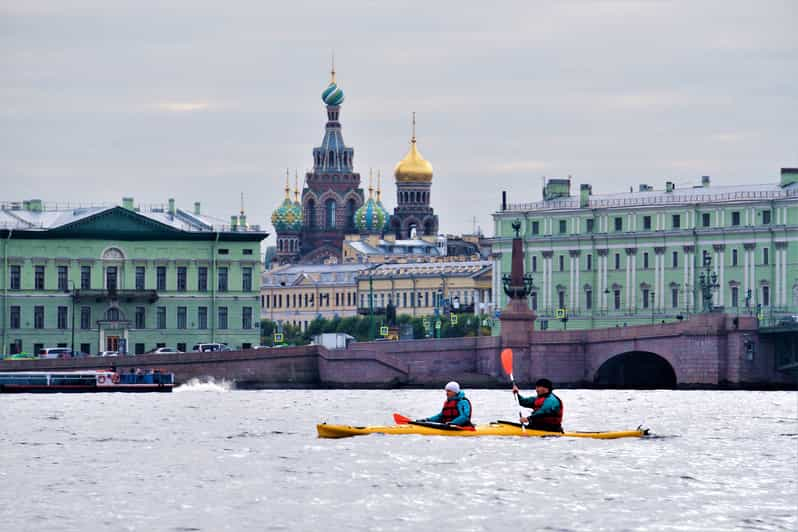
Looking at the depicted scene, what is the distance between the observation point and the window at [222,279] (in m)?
119

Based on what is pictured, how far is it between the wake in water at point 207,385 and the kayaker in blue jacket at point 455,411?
4474cm

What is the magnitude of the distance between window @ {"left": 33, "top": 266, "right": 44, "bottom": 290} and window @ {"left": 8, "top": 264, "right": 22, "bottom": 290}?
0.68 meters

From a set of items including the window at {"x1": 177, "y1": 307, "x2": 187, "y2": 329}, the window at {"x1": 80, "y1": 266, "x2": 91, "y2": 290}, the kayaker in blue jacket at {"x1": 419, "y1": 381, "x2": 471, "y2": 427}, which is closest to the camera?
the kayaker in blue jacket at {"x1": 419, "y1": 381, "x2": 471, "y2": 427}

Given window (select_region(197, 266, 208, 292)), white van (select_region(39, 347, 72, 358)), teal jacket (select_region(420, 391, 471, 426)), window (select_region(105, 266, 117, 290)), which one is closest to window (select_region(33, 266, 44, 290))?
window (select_region(105, 266, 117, 290))

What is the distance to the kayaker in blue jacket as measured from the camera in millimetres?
58375

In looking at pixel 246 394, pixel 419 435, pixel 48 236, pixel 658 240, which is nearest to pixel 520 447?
pixel 419 435

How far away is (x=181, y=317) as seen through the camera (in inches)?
4653

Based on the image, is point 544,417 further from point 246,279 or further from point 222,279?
point 246,279

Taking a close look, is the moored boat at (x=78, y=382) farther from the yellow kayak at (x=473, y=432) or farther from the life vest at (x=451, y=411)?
the life vest at (x=451, y=411)

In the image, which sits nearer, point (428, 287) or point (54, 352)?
point (54, 352)

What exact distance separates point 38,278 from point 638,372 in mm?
26975

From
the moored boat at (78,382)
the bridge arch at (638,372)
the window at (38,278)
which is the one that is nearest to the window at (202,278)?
the window at (38,278)

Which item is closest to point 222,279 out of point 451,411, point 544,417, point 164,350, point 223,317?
point 223,317

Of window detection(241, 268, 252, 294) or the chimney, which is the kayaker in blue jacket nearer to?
window detection(241, 268, 252, 294)
